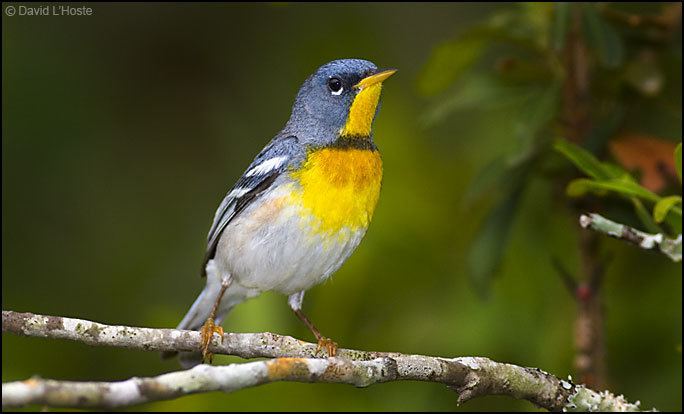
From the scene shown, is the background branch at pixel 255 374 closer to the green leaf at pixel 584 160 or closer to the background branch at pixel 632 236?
the background branch at pixel 632 236

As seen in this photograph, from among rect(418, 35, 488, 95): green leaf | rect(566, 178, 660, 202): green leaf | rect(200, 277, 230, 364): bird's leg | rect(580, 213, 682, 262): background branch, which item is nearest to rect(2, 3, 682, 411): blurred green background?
rect(418, 35, 488, 95): green leaf

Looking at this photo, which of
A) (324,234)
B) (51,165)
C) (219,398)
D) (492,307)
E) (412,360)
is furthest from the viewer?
(51,165)

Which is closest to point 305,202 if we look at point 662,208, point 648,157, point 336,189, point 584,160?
point 336,189

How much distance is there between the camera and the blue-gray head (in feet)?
13.8

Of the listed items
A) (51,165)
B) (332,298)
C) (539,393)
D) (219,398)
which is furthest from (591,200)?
(51,165)

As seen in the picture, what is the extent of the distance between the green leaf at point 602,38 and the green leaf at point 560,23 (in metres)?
0.12

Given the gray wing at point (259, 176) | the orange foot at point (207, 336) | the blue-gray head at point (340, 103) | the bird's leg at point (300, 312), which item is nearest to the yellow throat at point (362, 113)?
the blue-gray head at point (340, 103)

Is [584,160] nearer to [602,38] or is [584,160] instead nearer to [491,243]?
[602,38]

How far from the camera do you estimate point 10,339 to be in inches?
198

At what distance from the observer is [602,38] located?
410 cm

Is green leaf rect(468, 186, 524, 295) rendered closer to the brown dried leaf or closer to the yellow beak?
the brown dried leaf

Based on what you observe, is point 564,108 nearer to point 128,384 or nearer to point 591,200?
point 591,200

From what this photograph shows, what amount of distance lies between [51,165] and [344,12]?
2.25 metres

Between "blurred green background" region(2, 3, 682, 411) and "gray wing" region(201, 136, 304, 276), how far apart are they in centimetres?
55
